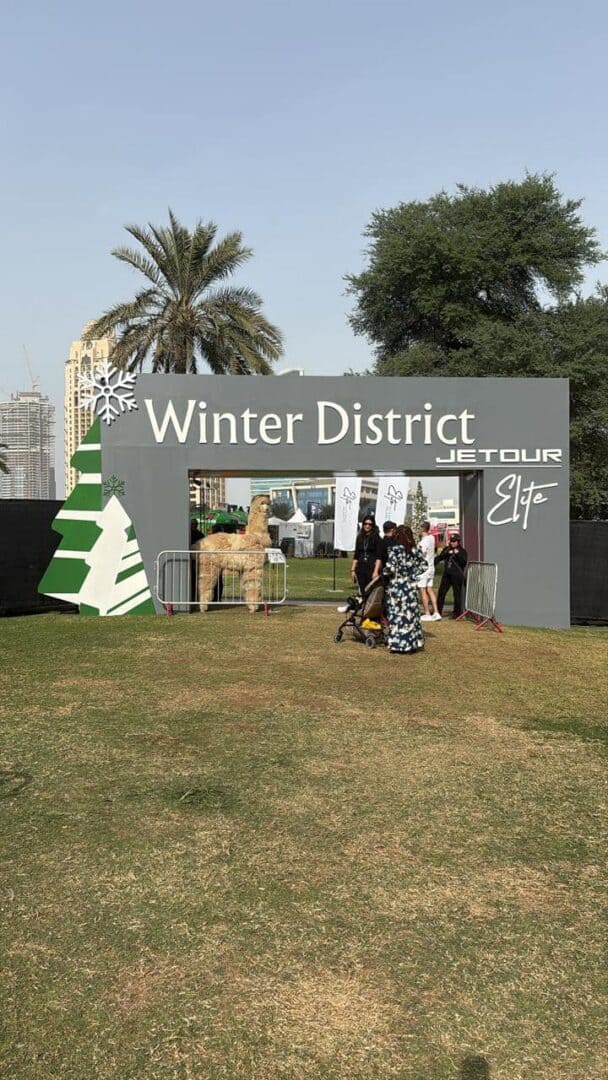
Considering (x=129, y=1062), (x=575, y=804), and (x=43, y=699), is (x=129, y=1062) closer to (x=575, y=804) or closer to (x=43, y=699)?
(x=575, y=804)

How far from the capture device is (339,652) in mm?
10602

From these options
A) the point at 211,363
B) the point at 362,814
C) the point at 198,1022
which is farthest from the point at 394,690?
the point at 211,363

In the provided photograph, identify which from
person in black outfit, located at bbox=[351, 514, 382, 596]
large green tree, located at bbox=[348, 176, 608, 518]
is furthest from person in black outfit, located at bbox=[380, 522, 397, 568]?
large green tree, located at bbox=[348, 176, 608, 518]

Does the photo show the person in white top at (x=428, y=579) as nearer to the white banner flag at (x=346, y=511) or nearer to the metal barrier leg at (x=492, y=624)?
the metal barrier leg at (x=492, y=624)

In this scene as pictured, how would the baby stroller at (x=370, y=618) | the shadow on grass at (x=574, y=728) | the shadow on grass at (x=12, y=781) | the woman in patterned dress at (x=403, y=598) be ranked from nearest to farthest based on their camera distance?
the shadow on grass at (x=12, y=781) < the shadow on grass at (x=574, y=728) < the woman in patterned dress at (x=403, y=598) < the baby stroller at (x=370, y=618)

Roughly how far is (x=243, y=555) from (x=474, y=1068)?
460 inches

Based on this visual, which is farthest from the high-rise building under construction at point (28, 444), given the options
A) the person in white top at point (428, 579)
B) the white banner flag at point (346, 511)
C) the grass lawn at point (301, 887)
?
the grass lawn at point (301, 887)

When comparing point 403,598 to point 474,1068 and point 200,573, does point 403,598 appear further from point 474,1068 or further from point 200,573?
point 474,1068

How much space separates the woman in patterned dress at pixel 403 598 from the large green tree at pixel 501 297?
18718 mm

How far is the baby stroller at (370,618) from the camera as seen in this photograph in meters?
11.0

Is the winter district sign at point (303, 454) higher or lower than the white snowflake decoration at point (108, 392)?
lower

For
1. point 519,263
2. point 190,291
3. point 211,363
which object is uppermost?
point 519,263

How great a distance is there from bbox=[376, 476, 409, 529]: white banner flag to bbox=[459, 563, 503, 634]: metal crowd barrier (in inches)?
190

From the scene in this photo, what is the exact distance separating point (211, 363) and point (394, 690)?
18463 mm
